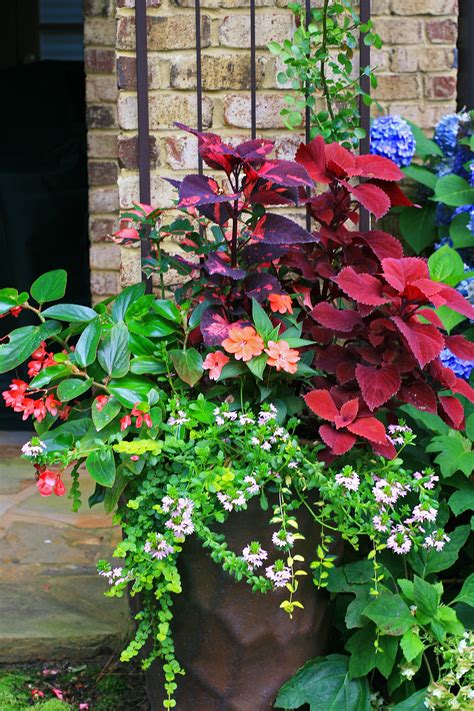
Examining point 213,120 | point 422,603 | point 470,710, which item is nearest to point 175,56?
point 213,120

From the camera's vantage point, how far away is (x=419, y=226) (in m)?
2.32

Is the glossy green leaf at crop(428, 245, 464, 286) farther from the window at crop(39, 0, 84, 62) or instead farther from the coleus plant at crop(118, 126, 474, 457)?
the window at crop(39, 0, 84, 62)

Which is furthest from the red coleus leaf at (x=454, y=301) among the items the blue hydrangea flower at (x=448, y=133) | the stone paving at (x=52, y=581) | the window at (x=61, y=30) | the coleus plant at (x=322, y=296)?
the window at (x=61, y=30)

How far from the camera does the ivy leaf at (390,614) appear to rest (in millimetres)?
1602

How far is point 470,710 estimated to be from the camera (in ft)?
5.21

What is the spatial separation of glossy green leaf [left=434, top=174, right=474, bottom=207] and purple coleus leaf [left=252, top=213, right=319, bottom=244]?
2.14ft

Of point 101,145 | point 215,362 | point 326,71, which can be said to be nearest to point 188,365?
point 215,362

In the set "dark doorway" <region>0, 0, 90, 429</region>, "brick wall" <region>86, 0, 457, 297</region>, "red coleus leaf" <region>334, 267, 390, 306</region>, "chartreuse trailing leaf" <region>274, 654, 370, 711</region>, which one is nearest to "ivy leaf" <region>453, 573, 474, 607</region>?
"chartreuse trailing leaf" <region>274, 654, 370, 711</region>

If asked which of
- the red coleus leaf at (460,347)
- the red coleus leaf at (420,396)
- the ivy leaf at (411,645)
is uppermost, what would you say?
the red coleus leaf at (460,347)

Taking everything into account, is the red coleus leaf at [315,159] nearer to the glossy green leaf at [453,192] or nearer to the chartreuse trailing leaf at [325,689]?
the glossy green leaf at [453,192]

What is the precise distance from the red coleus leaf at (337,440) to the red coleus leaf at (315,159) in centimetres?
47

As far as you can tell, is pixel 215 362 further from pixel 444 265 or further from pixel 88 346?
pixel 444 265

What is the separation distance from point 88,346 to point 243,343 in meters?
0.29

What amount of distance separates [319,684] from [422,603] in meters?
0.25
